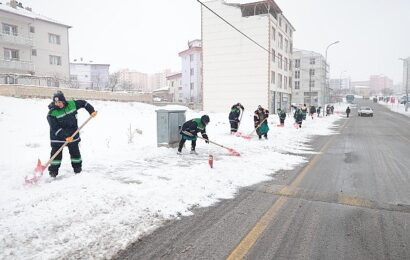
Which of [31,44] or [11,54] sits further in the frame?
[31,44]

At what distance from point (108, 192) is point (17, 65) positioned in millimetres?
33274

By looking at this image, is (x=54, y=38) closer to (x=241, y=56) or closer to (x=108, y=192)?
(x=241, y=56)

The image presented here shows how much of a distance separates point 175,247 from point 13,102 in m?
19.3

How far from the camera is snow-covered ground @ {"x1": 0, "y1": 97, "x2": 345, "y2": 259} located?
3.81 m

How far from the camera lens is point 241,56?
3884cm

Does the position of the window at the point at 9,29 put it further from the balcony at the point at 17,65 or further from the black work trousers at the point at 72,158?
the black work trousers at the point at 72,158

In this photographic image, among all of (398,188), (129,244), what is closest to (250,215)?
(129,244)

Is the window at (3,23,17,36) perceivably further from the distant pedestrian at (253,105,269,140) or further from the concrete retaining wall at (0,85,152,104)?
the distant pedestrian at (253,105,269,140)

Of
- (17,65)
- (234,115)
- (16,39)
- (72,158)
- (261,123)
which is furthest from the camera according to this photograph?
(16,39)

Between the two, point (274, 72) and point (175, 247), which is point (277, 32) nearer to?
point (274, 72)

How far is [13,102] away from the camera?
19.3m

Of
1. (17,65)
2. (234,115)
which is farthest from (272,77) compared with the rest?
(17,65)

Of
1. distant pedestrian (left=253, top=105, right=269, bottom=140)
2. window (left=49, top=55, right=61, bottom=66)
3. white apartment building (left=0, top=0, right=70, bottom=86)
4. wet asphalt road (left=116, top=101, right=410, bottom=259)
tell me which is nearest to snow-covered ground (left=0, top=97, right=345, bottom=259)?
wet asphalt road (left=116, top=101, right=410, bottom=259)

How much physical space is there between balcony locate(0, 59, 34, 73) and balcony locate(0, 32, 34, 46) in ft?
6.61
